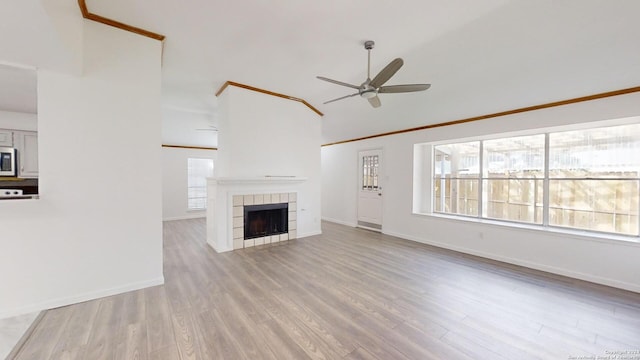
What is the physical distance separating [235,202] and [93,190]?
2064 mm

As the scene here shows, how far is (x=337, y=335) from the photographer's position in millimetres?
2012

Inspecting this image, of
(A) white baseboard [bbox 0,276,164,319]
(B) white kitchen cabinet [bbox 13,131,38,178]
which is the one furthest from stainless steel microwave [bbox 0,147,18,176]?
(A) white baseboard [bbox 0,276,164,319]

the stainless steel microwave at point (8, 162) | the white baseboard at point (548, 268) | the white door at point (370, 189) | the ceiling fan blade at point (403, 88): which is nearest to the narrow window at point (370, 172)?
the white door at point (370, 189)

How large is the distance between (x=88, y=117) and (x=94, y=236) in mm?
1294

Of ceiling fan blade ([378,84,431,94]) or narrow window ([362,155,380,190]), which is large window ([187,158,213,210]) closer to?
narrow window ([362,155,380,190])

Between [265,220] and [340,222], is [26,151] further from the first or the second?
[340,222]

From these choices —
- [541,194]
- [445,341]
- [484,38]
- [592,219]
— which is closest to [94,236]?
[445,341]

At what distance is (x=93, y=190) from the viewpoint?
2.62m

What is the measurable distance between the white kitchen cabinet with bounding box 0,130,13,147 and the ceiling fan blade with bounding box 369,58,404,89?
15.8ft

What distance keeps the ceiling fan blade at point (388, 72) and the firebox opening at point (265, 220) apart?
3.15 meters

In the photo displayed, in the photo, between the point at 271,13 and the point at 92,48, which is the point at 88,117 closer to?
the point at 92,48

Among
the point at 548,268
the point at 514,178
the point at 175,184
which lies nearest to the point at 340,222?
the point at 514,178

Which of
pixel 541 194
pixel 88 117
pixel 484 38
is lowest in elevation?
pixel 541 194

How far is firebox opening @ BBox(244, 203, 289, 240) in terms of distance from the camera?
4.68 meters
